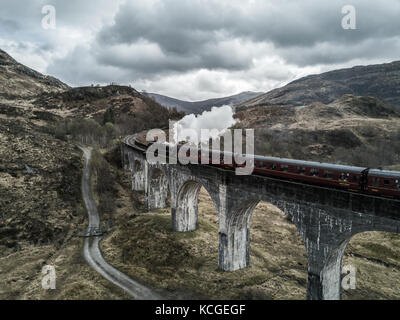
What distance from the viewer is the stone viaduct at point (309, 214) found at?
17.2 meters

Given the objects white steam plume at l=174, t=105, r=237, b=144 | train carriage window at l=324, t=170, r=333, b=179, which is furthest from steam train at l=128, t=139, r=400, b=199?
white steam plume at l=174, t=105, r=237, b=144

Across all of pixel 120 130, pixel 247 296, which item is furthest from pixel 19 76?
pixel 247 296

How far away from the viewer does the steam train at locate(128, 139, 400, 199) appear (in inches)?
713

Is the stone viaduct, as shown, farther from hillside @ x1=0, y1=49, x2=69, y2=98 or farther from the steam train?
hillside @ x1=0, y1=49, x2=69, y2=98

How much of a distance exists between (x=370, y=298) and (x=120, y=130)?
9402cm

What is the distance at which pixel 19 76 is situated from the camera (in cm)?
18688

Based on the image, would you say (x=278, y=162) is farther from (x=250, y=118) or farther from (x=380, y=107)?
(x=380, y=107)

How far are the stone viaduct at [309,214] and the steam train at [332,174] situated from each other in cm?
229

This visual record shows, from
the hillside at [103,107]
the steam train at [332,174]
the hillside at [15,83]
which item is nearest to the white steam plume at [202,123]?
the steam train at [332,174]

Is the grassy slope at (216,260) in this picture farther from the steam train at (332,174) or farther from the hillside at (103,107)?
the hillside at (103,107)

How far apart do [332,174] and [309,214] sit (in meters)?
4.00

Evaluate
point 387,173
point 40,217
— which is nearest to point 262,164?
point 387,173

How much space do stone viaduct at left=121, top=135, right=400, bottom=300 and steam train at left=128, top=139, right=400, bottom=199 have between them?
2292mm

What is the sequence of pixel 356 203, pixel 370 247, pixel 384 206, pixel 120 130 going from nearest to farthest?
1. pixel 384 206
2. pixel 356 203
3. pixel 370 247
4. pixel 120 130
